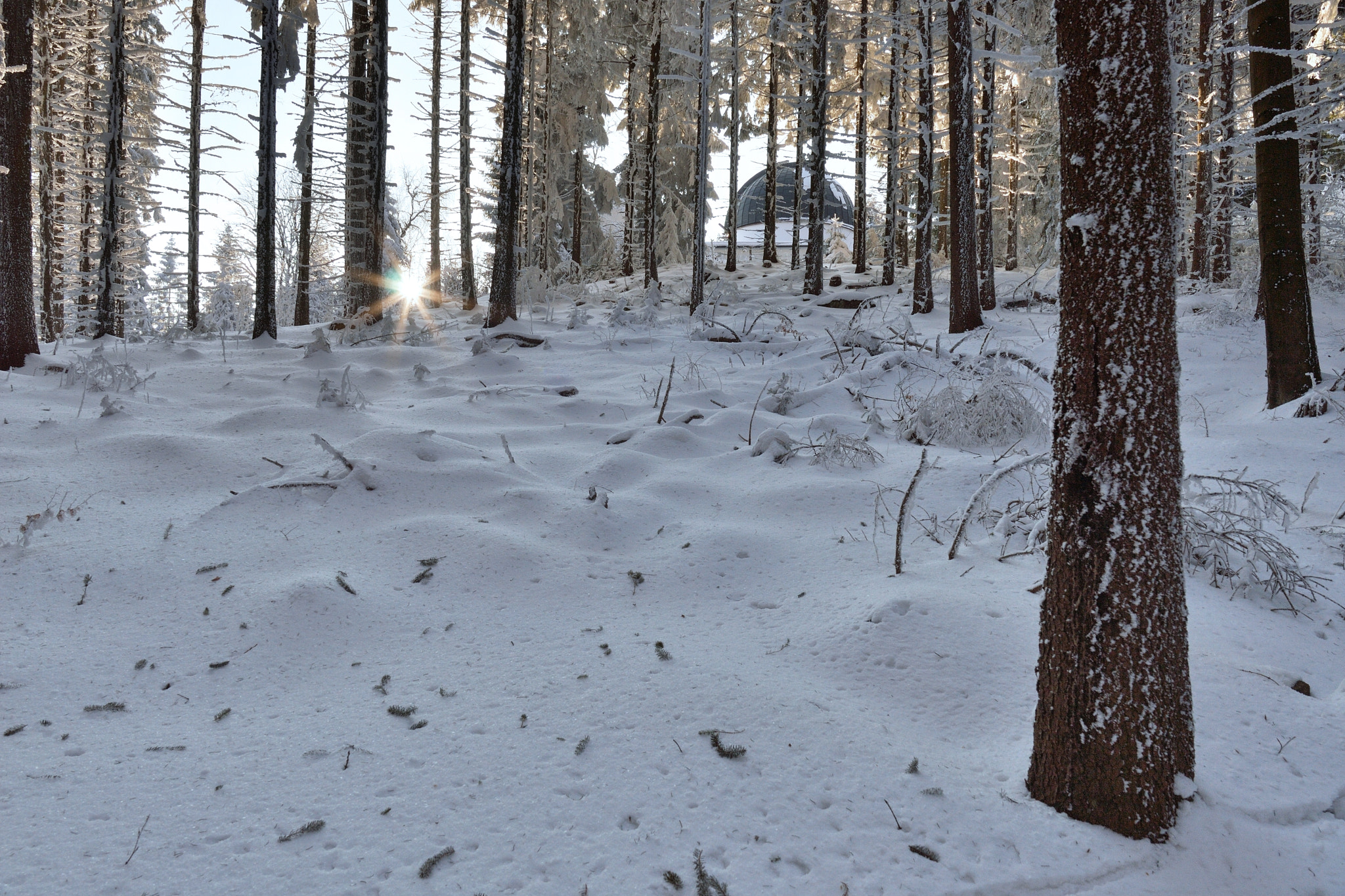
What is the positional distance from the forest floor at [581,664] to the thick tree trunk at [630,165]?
1831 cm

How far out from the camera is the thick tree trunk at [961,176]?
34.7 ft

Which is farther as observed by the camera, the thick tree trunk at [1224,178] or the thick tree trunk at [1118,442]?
the thick tree trunk at [1224,178]

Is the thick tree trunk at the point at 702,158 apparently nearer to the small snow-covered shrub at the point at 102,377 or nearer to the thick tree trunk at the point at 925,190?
the thick tree trunk at the point at 925,190

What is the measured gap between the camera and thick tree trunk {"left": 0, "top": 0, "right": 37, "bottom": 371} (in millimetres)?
7340

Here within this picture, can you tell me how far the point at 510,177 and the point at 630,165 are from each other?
1402 centimetres

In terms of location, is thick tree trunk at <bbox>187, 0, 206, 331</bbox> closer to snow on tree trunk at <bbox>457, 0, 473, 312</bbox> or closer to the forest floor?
snow on tree trunk at <bbox>457, 0, 473, 312</bbox>

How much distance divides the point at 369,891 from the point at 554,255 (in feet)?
85.0

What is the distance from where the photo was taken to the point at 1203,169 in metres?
16.3

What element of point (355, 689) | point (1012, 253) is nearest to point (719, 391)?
point (355, 689)

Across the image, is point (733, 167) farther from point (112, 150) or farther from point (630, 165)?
point (112, 150)

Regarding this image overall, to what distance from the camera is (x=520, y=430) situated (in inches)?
223

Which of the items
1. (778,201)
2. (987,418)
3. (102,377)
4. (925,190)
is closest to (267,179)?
(102,377)

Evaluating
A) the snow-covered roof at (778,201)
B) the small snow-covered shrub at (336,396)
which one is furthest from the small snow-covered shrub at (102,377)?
the snow-covered roof at (778,201)

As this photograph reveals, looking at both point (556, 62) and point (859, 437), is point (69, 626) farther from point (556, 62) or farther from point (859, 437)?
point (556, 62)
